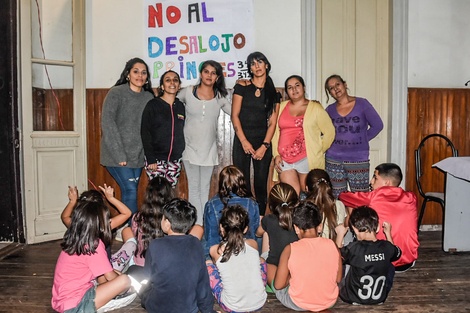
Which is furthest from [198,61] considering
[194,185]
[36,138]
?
[36,138]

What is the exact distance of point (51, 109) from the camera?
14.5 ft

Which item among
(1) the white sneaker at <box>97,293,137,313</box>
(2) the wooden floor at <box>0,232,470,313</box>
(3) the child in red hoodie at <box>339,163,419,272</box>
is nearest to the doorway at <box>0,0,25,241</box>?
(2) the wooden floor at <box>0,232,470,313</box>

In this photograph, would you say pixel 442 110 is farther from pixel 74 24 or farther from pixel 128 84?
pixel 74 24

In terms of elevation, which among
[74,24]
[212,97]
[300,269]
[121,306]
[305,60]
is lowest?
[121,306]

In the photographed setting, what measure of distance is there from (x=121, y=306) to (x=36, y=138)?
2.05 meters

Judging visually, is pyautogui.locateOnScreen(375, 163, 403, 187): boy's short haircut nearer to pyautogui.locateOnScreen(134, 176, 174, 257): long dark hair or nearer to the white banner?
pyautogui.locateOnScreen(134, 176, 174, 257): long dark hair

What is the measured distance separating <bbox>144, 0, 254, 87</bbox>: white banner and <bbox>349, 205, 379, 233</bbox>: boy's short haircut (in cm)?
227

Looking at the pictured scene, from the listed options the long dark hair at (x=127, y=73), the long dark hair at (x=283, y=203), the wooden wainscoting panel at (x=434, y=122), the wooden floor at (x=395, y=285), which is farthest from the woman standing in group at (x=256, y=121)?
the wooden wainscoting panel at (x=434, y=122)

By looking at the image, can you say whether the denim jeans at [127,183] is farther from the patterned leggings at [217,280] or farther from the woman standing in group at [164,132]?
the patterned leggings at [217,280]

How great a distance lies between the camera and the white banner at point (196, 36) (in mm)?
4648

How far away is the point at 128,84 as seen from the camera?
406 cm

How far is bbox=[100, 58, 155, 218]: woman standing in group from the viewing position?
3902 millimetres

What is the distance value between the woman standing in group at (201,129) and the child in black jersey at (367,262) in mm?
1604

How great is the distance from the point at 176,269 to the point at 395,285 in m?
1.55
